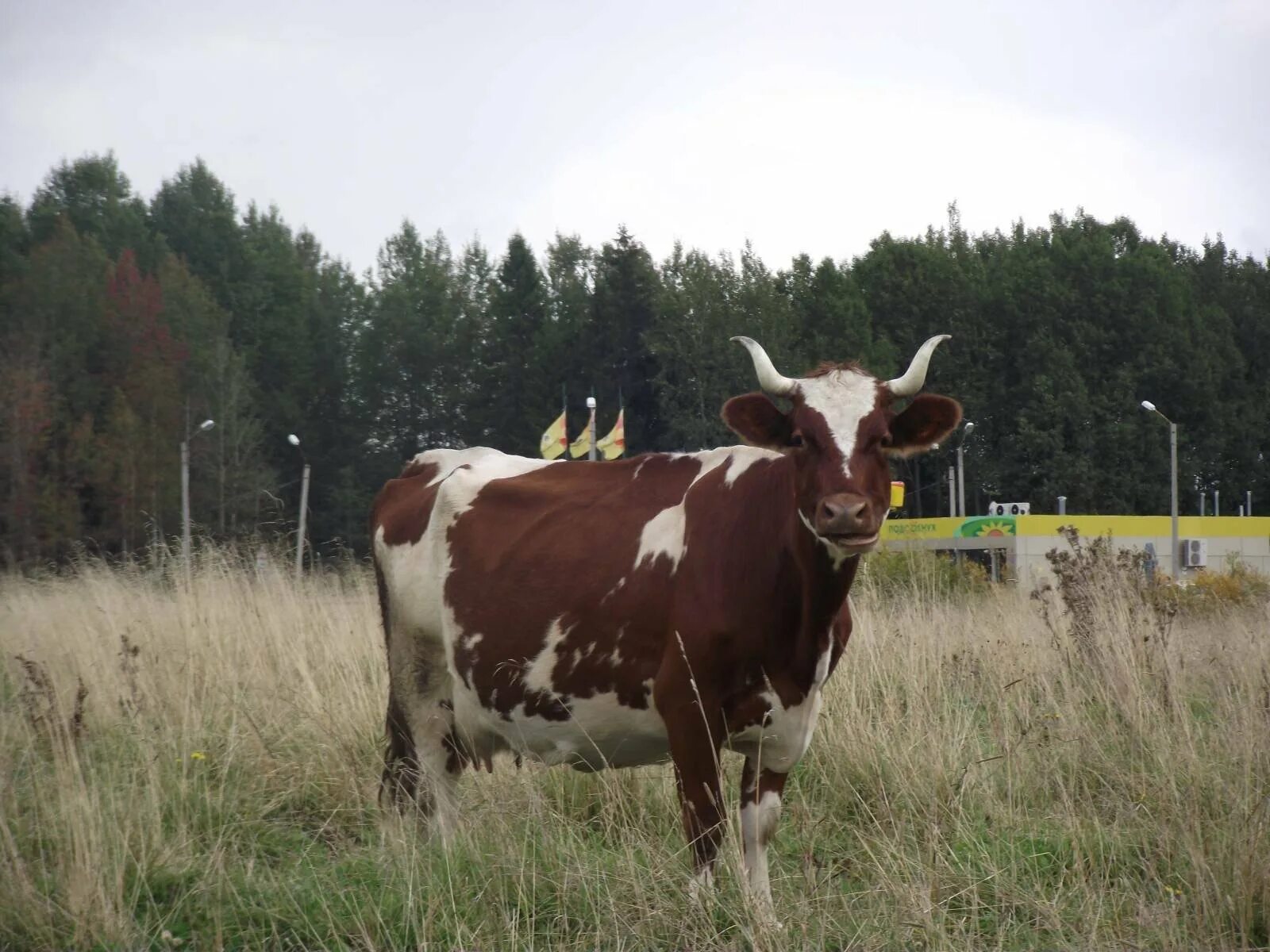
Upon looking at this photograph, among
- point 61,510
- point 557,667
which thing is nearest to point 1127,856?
point 557,667

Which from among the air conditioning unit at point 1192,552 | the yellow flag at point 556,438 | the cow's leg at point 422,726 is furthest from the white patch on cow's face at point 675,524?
the air conditioning unit at point 1192,552

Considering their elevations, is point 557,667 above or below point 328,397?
below

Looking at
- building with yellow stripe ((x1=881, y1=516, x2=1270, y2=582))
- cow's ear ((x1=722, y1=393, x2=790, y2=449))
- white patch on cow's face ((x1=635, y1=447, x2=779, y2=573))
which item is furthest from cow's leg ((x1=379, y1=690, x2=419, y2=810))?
building with yellow stripe ((x1=881, y1=516, x2=1270, y2=582))

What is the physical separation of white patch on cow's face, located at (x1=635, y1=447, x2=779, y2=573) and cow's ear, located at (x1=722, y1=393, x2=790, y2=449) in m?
0.21

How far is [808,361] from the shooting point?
2052 inches

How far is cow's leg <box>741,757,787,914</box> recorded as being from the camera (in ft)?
17.4

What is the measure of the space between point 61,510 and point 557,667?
39.9m

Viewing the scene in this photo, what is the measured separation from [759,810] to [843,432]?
160cm

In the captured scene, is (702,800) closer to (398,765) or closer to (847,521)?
(847,521)

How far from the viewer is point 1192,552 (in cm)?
3853

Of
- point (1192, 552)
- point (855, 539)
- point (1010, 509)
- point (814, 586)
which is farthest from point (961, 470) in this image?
point (855, 539)

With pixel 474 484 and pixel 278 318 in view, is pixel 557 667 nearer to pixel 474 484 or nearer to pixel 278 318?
pixel 474 484

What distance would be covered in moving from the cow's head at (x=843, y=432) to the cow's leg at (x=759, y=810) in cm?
106

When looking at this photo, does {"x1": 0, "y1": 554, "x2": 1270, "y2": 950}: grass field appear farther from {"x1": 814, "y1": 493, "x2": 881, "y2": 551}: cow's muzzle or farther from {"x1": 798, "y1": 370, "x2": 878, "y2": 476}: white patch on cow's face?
{"x1": 798, "y1": 370, "x2": 878, "y2": 476}: white patch on cow's face
